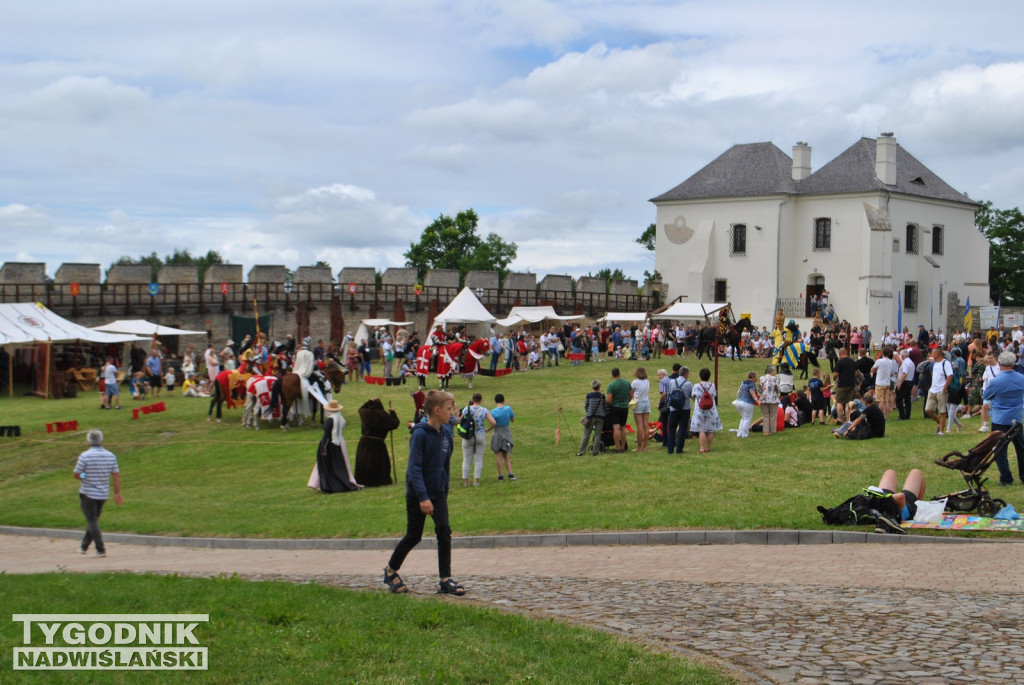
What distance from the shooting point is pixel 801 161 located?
62.1m

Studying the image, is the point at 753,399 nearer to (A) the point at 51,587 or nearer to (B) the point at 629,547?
(B) the point at 629,547

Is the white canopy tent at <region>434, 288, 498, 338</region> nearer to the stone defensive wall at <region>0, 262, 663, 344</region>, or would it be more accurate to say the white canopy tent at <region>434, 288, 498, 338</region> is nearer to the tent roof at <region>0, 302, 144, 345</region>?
the stone defensive wall at <region>0, 262, 663, 344</region>

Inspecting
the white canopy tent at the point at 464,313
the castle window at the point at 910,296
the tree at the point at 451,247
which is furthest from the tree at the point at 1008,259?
the white canopy tent at the point at 464,313

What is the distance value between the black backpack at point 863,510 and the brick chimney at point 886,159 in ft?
162

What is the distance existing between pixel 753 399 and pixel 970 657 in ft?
50.4

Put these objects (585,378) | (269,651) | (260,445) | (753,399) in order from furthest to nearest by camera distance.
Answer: (585,378)
(260,445)
(753,399)
(269,651)

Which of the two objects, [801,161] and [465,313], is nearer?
[465,313]

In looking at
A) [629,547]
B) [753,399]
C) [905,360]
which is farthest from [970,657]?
[905,360]

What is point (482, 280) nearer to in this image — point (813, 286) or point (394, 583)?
point (813, 286)

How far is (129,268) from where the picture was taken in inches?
1960

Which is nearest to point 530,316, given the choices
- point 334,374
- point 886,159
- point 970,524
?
point 334,374

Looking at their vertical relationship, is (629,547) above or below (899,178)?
below

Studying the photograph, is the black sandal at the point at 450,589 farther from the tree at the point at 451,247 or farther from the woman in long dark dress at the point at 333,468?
the tree at the point at 451,247

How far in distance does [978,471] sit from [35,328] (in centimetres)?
3331
